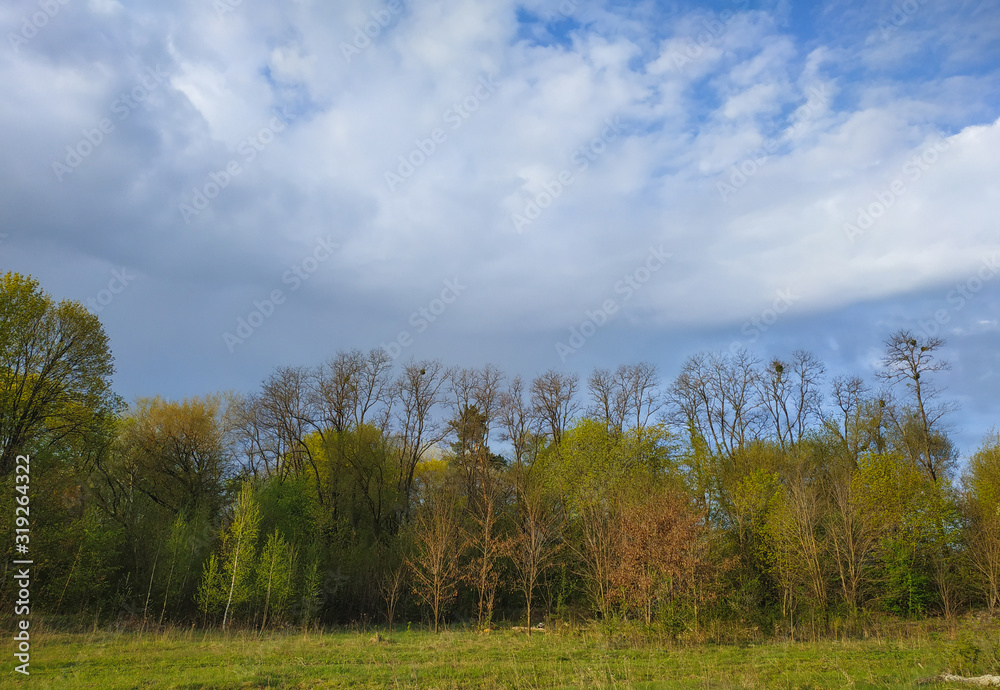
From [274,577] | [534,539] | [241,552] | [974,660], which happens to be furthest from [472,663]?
[274,577]

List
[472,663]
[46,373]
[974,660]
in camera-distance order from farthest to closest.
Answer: [46,373]
[472,663]
[974,660]

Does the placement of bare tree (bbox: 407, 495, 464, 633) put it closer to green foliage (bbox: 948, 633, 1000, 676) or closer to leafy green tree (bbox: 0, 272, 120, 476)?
leafy green tree (bbox: 0, 272, 120, 476)

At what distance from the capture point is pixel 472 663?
→ 14602mm

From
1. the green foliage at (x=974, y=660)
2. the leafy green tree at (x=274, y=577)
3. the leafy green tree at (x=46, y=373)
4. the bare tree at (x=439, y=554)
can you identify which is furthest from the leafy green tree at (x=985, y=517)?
the leafy green tree at (x=46, y=373)

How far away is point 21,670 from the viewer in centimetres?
1276

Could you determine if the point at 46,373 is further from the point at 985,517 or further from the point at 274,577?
the point at 985,517

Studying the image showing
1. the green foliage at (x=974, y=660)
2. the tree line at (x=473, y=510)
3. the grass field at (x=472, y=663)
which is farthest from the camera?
the tree line at (x=473, y=510)

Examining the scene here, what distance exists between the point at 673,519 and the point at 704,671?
625 cm

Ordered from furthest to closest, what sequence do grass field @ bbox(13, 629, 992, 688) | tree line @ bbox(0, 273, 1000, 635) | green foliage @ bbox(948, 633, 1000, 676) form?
tree line @ bbox(0, 273, 1000, 635) < grass field @ bbox(13, 629, 992, 688) < green foliage @ bbox(948, 633, 1000, 676)

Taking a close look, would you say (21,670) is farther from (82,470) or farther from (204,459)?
(204,459)

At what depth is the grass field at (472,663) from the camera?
11.7 m

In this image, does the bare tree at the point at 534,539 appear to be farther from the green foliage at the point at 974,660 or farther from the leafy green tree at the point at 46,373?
the leafy green tree at the point at 46,373

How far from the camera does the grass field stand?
1172 centimetres

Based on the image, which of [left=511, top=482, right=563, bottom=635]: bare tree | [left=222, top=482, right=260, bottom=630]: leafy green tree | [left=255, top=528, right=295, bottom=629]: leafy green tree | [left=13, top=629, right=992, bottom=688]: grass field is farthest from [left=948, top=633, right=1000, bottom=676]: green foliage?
[left=222, top=482, right=260, bottom=630]: leafy green tree
